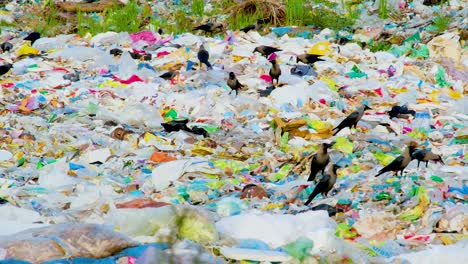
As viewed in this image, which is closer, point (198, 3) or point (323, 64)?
point (323, 64)

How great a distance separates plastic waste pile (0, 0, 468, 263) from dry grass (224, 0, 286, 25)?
30.9 inches

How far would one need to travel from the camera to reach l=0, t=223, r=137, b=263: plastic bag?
269 centimetres

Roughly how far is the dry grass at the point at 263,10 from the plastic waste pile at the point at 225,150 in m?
0.79

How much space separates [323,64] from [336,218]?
11.7ft

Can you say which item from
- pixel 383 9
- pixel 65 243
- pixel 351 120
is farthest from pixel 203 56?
pixel 65 243

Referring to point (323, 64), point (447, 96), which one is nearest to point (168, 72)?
point (323, 64)

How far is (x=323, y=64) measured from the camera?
7031 millimetres

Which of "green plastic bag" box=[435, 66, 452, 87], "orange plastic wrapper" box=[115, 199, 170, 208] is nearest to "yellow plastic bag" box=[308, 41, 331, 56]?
"green plastic bag" box=[435, 66, 452, 87]

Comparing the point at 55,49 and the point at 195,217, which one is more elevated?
the point at 195,217

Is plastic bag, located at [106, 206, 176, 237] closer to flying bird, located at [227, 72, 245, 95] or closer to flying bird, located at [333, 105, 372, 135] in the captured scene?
flying bird, located at [333, 105, 372, 135]

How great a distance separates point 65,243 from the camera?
2764 mm

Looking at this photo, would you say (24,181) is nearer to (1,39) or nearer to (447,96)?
(447,96)

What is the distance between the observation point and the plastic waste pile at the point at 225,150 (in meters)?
2.97

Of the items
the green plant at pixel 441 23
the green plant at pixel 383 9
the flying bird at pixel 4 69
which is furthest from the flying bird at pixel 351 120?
the green plant at pixel 383 9
